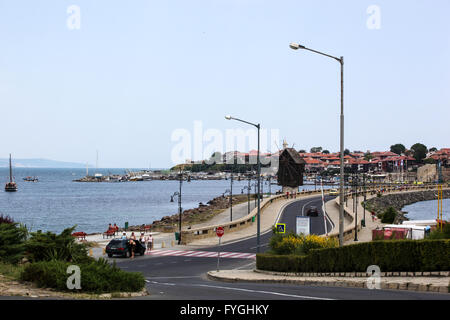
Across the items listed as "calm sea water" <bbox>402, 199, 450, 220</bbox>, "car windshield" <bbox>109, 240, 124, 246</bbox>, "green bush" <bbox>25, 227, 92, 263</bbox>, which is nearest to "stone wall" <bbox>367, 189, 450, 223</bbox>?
Answer: "calm sea water" <bbox>402, 199, 450, 220</bbox>

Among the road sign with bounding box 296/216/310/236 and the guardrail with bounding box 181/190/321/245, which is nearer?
the road sign with bounding box 296/216/310/236

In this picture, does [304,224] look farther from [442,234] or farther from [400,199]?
[400,199]

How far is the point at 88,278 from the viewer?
14438 millimetres

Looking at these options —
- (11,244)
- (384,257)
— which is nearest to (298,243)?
(384,257)

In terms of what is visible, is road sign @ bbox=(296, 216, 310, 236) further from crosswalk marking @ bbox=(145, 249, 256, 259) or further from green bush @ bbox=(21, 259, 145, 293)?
green bush @ bbox=(21, 259, 145, 293)

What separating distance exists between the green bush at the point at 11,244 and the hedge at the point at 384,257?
12101mm

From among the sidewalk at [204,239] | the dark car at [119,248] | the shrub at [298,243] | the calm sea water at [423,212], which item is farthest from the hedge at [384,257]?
the calm sea water at [423,212]

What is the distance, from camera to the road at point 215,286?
14.6m

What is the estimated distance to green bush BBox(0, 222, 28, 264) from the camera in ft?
62.4

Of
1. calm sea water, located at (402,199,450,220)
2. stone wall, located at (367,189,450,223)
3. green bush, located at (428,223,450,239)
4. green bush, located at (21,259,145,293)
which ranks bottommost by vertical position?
calm sea water, located at (402,199,450,220)

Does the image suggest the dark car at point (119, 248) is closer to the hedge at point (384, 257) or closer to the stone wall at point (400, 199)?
the hedge at point (384, 257)

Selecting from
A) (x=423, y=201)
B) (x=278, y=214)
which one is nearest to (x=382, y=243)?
(x=278, y=214)

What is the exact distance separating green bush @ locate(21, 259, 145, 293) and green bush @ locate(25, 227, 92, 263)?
87.1 inches
